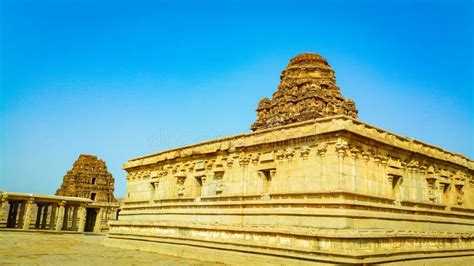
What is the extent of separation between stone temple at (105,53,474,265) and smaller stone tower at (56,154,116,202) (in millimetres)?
33496

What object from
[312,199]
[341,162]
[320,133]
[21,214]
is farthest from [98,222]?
[341,162]

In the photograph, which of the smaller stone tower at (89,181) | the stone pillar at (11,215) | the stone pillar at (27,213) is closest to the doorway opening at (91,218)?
the smaller stone tower at (89,181)

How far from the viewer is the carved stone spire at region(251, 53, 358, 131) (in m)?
31.5

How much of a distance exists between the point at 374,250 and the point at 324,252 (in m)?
1.71

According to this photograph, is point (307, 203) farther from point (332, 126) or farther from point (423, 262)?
point (423, 262)

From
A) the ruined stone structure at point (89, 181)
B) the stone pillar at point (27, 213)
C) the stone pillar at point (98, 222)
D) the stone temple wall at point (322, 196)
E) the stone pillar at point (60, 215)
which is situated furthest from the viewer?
the ruined stone structure at point (89, 181)

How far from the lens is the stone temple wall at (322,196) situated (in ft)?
38.3

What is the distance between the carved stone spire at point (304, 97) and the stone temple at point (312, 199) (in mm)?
14195

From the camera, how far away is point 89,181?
5169 centimetres

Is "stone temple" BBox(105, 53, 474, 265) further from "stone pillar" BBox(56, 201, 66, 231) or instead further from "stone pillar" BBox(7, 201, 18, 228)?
"stone pillar" BBox(7, 201, 18, 228)

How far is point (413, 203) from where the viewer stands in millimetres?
14281

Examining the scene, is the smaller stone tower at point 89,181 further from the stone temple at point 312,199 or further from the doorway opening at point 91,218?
the stone temple at point 312,199

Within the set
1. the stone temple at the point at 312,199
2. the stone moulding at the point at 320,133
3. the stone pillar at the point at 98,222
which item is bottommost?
the stone pillar at the point at 98,222

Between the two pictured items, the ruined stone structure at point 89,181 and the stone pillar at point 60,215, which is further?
the ruined stone structure at point 89,181
